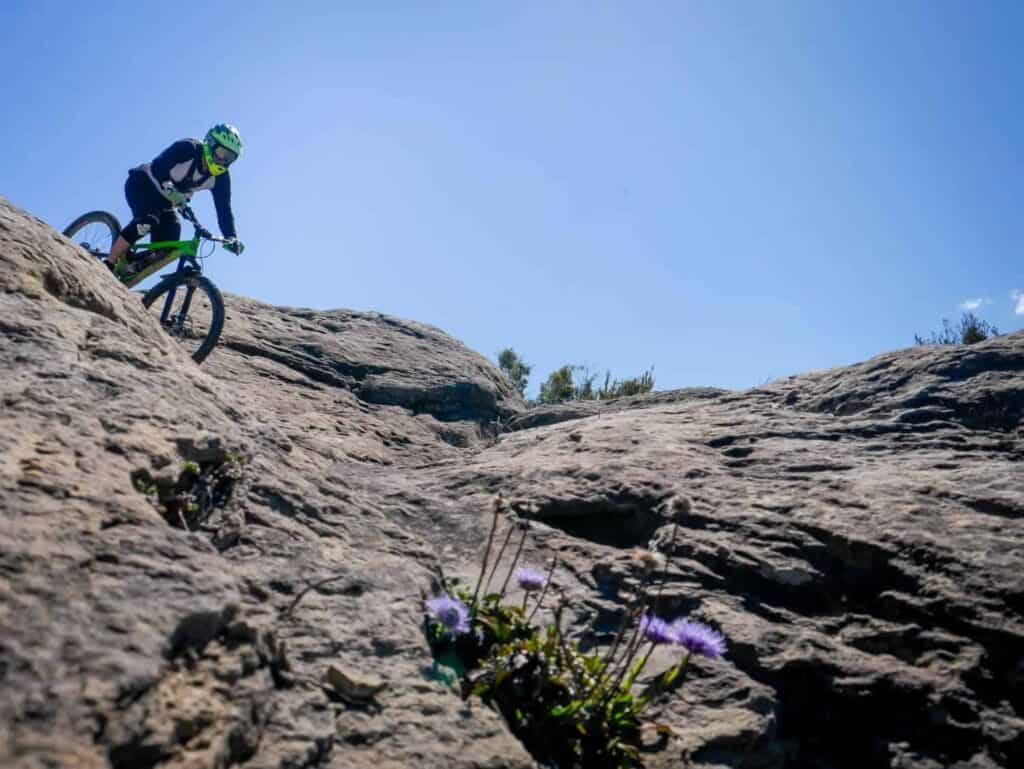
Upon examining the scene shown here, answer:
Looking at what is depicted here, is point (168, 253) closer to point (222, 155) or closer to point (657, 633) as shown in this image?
point (222, 155)

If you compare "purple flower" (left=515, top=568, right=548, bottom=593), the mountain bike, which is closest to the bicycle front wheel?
the mountain bike

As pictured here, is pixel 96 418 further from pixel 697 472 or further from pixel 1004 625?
pixel 1004 625

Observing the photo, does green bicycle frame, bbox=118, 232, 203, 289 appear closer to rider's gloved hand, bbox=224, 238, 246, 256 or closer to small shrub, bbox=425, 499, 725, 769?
rider's gloved hand, bbox=224, 238, 246, 256

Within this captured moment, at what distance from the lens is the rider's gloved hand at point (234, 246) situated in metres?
7.99

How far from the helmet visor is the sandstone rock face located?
3.60m

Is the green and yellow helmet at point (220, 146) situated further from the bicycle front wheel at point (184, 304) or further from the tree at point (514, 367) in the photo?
the tree at point (514, 367)

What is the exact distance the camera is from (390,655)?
2.66 m

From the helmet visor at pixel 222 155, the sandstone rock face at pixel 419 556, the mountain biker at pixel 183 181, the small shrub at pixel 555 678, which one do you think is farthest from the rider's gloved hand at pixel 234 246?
the small shrub at pixel 555 678

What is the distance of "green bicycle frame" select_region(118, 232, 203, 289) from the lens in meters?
7.70

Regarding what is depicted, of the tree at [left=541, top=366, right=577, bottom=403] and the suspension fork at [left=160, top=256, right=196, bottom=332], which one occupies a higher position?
the tree at [left=541, top=366, right=577, bottom=403]

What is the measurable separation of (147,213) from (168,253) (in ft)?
2.11

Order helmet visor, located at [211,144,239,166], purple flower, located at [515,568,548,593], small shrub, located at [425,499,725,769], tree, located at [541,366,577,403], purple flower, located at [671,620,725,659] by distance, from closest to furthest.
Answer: small shrub, located at [425,499,725,769]
purple flower, located at [671,620,725,659]
purple flower, located at [515,568,548,593]
helmet visor, located at [211,144,239,166]
tree, located at [541,366,577,403]

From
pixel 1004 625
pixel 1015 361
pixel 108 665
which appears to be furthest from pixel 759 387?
pixel 108 665

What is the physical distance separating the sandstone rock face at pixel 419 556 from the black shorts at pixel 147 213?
2881mm
